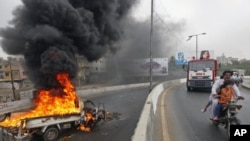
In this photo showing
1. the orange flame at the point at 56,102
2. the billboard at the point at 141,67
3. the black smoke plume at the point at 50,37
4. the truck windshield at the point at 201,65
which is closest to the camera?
the orange flame at the point at 56,102

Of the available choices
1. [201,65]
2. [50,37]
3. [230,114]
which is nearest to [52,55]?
[50,37]

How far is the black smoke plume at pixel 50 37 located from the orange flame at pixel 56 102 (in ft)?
1.25

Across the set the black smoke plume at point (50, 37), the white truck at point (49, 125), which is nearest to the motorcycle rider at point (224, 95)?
the white truck at point (49, 125)

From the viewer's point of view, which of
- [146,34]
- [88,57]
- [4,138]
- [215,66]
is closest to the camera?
[4,138]

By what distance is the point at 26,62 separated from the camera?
13.3m

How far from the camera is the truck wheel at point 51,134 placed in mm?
9875

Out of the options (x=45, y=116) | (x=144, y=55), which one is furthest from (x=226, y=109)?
(x=144, y=55)

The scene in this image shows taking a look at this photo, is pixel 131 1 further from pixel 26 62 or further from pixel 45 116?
pixel 45 116

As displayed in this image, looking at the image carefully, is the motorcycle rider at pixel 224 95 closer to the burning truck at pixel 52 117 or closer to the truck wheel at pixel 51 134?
the burning truck at pixel 52 117

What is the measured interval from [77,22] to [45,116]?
5.50m

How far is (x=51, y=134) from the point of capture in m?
10.1

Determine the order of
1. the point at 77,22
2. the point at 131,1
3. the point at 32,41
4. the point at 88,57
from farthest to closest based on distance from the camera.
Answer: the point at 131,1, the point at 88,57, the point at 77,22, the point at 32,41

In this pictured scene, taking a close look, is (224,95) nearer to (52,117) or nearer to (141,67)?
(52,117)

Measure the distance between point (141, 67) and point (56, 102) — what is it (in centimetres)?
3879
